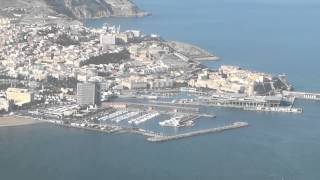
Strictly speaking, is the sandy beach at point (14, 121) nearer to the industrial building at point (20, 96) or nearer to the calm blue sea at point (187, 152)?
the calm blue sea at point (187, 152)

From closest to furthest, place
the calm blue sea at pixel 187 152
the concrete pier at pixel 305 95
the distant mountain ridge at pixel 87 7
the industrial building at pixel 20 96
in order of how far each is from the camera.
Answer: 1. the calm blue sea at pixel 187 152
2. the industrial building at pixel 20 96
3. the concrete pier at pixel 305 95
4. the distant mountain ridge at pixel 87 7

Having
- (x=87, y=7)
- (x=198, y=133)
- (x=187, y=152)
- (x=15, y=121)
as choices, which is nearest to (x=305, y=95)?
(x=198, y=133)

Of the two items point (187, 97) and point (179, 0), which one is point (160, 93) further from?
point (179, 0)

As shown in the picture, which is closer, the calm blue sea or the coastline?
the calm blue sea

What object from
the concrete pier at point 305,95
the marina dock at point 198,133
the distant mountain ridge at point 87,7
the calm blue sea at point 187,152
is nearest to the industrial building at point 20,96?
the calm blue sea at point 187,152

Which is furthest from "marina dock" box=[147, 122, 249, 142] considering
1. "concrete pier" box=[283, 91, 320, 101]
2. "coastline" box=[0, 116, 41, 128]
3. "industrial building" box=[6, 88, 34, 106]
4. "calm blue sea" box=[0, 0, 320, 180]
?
"industrial building" box=[6, 88, 34, 106]

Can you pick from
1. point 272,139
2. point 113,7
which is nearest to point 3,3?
point 113,7

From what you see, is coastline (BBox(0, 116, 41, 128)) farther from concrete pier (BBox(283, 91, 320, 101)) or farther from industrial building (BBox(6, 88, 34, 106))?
concrete pier (BBox(283, 91, 320, 101))
